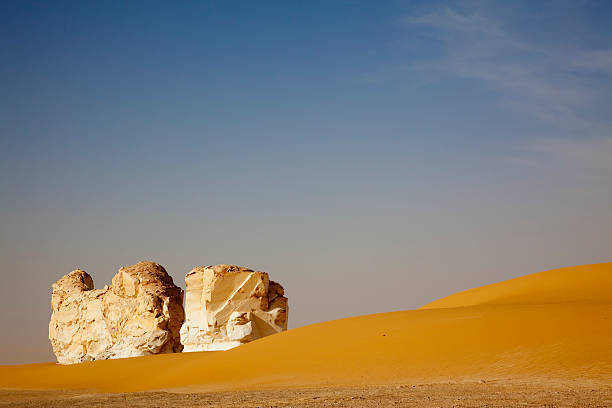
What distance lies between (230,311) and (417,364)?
10.6 meters

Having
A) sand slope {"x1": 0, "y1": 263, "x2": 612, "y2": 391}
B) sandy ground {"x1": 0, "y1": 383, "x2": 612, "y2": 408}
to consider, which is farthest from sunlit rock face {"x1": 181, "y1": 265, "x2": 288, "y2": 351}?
sandy ground {"x1": 0, "y1": 383, "x2": 612, "y2": 408}

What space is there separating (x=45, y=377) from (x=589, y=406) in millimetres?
17318

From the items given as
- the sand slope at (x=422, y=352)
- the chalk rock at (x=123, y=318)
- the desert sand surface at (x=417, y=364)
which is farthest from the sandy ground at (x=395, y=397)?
the chalk rock at (x=123, y=318)

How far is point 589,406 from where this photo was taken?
8.38 metres

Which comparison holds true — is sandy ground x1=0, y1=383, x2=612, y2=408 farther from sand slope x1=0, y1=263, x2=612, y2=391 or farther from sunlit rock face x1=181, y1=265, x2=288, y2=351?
sunlit rock face x1=181, y1=265, x2=288, y2=351

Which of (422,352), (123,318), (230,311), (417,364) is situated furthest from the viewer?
(123,318)

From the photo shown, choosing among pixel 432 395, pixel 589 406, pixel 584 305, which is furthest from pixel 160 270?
pixel 589 406

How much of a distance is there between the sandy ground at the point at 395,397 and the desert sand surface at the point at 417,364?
3cm

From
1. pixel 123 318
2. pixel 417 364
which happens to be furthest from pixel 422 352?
pixel 123 318

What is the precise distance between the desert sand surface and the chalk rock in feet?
12.0

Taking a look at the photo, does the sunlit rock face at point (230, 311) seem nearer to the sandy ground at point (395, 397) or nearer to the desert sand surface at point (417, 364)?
the desert sand surface at point (417, 364)

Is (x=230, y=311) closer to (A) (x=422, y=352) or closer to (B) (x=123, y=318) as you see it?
(B) (x=123, y=318)

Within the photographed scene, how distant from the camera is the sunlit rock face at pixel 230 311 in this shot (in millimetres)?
22344

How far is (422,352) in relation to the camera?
45.1 ft
